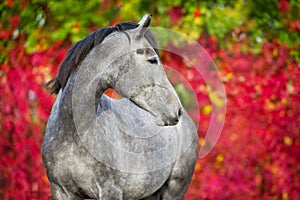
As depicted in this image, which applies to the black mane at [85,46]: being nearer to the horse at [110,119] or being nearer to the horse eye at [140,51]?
the horse at [110,119]

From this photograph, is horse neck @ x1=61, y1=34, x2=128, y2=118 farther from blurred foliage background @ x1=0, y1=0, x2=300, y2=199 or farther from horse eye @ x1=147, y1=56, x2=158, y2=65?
blurred foliage background @ x1=0, y1=0, x2=300, y2=199

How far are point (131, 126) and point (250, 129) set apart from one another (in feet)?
7.71

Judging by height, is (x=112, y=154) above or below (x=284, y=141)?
above

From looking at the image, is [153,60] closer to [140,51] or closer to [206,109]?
[140,51]

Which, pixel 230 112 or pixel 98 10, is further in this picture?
pixel 98 10

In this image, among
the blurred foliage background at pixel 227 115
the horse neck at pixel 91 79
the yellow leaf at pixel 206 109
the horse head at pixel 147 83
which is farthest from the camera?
the yellow leaf at pixel 206 109

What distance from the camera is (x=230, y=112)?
5816mm

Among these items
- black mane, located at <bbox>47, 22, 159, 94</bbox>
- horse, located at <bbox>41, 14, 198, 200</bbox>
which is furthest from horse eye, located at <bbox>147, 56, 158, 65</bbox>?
black mane, located at <bbox>47, 22, 159, 94</bbox>

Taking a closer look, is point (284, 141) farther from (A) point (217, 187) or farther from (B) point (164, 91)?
(B) point (164, 91)

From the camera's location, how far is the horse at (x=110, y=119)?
9.85ft

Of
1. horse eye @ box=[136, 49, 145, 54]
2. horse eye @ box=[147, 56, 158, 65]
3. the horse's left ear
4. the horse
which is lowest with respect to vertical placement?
the horse

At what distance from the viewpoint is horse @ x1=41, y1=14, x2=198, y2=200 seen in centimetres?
300

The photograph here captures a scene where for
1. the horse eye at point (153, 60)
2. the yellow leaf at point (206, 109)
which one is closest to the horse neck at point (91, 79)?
the horse eye at point (153, 60)

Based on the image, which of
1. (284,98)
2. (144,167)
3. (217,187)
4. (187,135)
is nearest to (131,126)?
A: (144,167)
